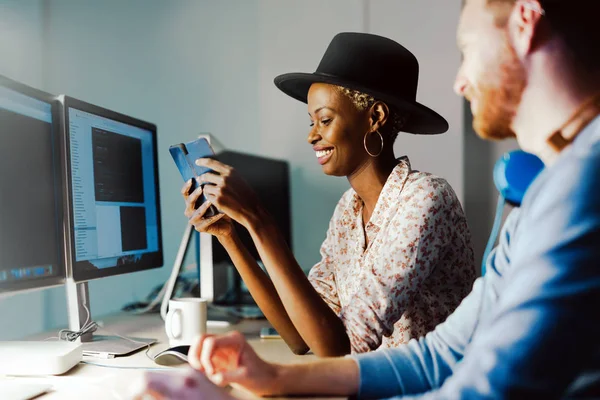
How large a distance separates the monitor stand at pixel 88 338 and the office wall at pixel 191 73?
1101 millimetres

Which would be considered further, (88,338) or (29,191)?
(88,338)

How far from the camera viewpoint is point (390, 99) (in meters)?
1.34

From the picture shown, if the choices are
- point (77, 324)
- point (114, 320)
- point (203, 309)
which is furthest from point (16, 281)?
point (114, 320)

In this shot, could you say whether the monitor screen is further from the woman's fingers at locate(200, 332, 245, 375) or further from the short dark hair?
the short dark hair

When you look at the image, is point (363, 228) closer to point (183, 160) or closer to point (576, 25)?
point (183, 160)

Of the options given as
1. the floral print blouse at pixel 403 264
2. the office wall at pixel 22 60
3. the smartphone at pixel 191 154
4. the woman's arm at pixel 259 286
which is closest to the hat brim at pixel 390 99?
the floral print blouse at pixel 403 264

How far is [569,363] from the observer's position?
52 centimetres

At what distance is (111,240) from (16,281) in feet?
0.94

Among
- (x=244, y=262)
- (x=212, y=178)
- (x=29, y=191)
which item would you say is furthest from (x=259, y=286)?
(x=29, y=191)

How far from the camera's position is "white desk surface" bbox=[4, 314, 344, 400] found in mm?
843

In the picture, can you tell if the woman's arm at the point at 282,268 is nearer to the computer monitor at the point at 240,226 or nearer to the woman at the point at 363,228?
the woman at the point at 363,228

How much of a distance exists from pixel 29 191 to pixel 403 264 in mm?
762

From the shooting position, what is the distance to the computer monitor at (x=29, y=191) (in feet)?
3.18

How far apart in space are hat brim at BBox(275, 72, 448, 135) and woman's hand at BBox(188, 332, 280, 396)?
76 cm
